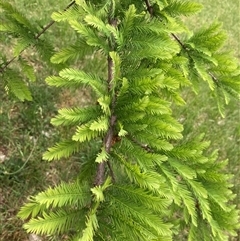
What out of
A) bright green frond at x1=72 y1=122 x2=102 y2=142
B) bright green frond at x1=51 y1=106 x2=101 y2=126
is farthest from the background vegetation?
bright green frond at x1=72 y1=122 x2=102 y2=142

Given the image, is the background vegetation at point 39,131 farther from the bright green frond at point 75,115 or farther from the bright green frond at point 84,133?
the bright green frond at point 84,133

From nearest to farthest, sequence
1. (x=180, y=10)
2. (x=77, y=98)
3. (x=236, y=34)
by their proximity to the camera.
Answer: (x=180, y=10) → (x=77, y=98) → (x=236, y=34)

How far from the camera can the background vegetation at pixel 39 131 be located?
3541mm

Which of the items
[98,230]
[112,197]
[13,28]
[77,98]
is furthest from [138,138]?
[77,98]

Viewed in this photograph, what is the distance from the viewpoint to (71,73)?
140cm

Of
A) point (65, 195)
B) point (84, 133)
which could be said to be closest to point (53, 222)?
point (65, 195)

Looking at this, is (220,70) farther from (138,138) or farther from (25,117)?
(25,117)

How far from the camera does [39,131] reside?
411 cm

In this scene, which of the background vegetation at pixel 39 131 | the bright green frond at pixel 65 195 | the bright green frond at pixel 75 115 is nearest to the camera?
the bright green frond at pixel 65 195

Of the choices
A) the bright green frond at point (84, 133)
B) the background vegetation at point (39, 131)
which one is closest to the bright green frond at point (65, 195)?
the bright green frond at point (84, 133)

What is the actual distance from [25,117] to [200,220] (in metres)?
2.45

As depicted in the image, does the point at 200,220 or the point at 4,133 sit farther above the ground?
the point at 200,220

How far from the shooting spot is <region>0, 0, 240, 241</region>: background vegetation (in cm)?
354

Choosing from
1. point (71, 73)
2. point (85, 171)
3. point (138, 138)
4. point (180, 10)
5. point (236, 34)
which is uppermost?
point (180, 10)
